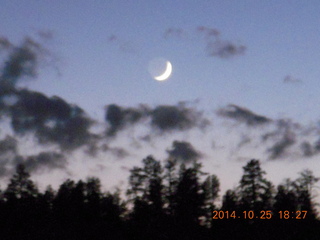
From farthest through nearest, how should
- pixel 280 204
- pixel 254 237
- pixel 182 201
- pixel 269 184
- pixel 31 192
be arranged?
1. pixel 31 192
2. pixel 269 184
3. pixel 182 201
4. pixel 280 204
5. pixel 254 237

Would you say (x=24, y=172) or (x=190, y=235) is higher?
(x=24, y=172)

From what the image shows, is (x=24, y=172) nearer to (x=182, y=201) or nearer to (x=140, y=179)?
(x=140, y=179)

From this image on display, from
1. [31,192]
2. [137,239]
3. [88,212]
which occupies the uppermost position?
[31,192]

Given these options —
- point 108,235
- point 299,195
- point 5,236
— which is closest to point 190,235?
point 108,235

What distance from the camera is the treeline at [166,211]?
40875mm

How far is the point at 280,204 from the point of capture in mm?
60312

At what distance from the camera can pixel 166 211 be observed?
244ft

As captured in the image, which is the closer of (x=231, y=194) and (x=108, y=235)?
(x=108, y=235)

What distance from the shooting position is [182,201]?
2788 inches

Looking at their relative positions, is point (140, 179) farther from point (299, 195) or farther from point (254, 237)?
point (254, 237)

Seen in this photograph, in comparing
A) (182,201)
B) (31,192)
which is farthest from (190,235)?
(31,192)

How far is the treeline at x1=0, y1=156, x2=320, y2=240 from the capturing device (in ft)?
134

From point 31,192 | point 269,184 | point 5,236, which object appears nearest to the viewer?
point 5,236

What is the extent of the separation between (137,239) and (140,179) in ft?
125
